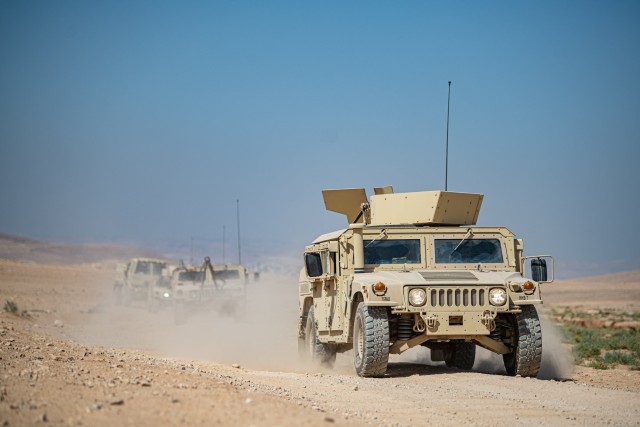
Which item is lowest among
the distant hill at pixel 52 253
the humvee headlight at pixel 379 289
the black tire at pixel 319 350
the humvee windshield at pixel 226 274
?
the distant hill at pixel 52 253

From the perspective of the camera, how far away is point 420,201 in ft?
43.8

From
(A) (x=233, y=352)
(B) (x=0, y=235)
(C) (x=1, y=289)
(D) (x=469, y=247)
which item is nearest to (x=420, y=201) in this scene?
(D) (x=469, y=247)

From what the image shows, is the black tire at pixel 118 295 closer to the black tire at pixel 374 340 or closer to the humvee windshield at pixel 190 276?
the humvee windshield at pixel 190 276

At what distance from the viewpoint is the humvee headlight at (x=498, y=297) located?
11.4 metres

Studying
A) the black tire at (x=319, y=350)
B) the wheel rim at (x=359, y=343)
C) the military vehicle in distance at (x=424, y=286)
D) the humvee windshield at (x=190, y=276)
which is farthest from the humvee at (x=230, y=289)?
the wheel rim at (x=359, y=343)

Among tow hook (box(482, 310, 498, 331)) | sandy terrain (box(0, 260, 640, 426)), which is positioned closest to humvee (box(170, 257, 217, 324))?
sandy terrain (box(0, 260, 640, 426))

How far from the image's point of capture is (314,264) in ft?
43.5

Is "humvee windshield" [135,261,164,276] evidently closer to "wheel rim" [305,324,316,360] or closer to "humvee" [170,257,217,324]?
"humvee" [170,257,217,324]

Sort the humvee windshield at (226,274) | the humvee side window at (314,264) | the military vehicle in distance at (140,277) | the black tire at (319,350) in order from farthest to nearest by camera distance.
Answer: the military vehicle in distance at (140,277) → the humvee windshield at (226,274) → the black tire at (319,350) → the humvee side window at (314,264)

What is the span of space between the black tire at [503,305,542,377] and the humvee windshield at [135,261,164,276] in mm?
27824

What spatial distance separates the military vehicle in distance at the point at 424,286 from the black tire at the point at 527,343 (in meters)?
0.01

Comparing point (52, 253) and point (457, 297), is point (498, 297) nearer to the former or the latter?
point (457, 297)

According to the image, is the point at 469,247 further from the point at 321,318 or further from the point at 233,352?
the point at 233,352

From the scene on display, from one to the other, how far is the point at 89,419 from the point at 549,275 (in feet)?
24.6
